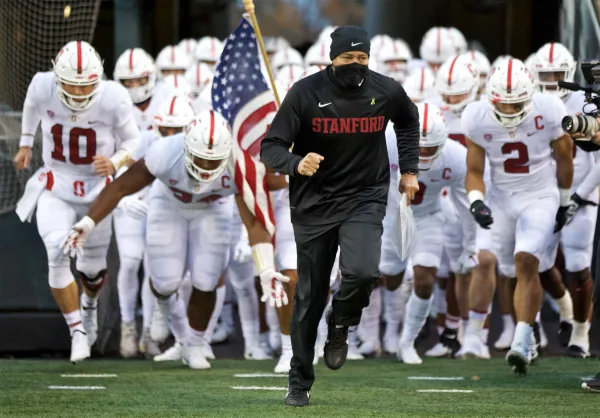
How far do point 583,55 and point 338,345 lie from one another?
6.20 metres

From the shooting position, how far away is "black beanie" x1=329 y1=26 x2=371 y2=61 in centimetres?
727

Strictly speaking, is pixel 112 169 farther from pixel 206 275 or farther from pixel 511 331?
pixel 511 331

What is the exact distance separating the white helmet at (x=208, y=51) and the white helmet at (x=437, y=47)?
6.40 feet

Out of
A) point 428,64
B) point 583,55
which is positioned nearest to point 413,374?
point 583,55

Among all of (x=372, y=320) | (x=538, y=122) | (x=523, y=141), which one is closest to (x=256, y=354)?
(x=372, y=320)

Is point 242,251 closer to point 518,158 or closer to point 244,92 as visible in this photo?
point 244,92

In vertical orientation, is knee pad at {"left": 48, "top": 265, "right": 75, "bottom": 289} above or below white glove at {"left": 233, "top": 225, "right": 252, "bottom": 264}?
below

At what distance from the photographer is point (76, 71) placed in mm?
9961

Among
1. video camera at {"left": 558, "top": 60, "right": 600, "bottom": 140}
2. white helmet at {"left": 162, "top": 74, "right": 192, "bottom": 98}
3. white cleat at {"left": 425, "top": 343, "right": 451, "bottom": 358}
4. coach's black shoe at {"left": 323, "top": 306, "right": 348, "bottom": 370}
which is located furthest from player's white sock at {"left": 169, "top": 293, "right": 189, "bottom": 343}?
video camera at {"left": 558, "top": 60, "right": 600, "bottom": 140}

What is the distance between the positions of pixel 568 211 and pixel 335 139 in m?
3.12

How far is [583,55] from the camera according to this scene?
1311 centimetres

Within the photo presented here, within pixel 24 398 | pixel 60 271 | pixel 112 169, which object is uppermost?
pixel 112 169

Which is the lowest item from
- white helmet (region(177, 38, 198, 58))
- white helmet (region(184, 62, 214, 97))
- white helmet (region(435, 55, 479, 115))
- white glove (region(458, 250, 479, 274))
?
white glove (region(458, 250, 479, 274))

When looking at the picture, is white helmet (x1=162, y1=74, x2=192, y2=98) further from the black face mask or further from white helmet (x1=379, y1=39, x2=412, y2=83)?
the black face mask
